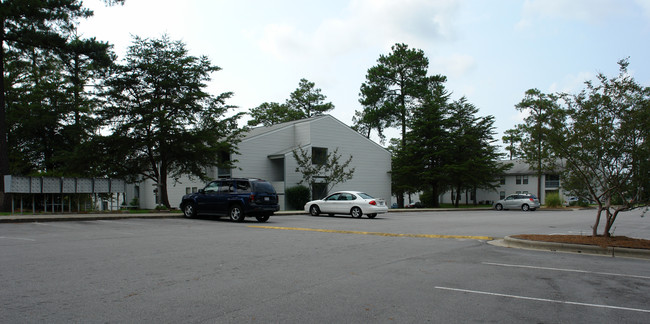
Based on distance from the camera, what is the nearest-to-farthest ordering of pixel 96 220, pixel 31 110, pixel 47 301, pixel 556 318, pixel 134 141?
1. pixel 556 318
2. pixel 47 301
3. pixel 96 220
4. pixel 134 141
5. pixel 31 110

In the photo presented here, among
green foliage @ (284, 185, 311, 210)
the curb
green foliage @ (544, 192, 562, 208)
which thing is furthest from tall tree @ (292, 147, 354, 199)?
the curb

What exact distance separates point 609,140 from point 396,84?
45082 mm

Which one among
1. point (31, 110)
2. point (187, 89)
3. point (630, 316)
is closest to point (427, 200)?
point (187, 89)

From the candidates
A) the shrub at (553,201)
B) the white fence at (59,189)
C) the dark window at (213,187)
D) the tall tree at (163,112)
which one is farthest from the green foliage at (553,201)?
the white fence at (59,189)

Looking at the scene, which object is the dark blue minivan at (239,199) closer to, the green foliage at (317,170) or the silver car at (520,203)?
the green foliage at (317,170)

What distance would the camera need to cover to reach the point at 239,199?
63.7 feet

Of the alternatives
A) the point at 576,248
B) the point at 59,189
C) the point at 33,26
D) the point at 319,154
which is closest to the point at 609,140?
the point at 576,248

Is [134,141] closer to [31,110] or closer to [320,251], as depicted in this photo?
[31,110]

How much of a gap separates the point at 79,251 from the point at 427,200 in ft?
169

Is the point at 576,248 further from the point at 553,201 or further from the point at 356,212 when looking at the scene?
the point at 553,201

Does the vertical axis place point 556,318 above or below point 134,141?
below

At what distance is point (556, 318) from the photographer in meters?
5.19

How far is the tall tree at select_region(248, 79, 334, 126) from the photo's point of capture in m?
65.2

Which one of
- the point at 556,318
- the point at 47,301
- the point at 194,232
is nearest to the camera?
the point at 556,318
